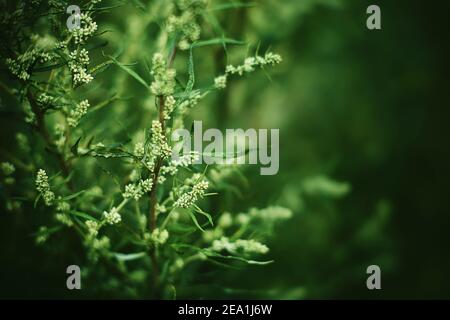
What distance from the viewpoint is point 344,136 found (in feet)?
7.40

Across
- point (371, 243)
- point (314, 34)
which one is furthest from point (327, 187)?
point (314, 34)

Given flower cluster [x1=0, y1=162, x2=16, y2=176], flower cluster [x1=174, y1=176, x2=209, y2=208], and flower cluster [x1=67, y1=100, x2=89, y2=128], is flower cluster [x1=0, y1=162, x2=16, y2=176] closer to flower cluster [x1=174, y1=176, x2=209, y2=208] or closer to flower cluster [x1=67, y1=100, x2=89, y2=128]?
flower cluster [x1=67, y1=100, x2=89, y2=128]

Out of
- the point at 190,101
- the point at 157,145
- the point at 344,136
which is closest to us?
the point at 157,145

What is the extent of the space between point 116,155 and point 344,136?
66.4 inches

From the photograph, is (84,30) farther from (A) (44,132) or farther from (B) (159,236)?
(B) (159,236)

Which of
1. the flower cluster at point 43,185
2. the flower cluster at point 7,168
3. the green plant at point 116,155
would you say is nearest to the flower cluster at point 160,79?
the green plant at point 116,155

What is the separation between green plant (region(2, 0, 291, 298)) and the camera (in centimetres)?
80

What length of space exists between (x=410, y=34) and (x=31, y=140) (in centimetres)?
181

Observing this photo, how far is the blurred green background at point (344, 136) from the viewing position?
161 centimetres

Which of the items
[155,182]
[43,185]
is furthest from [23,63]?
[155,182]

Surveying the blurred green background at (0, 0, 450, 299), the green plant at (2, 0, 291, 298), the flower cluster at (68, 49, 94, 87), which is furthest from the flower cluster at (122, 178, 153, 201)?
the blurred green background at (0, 0, 450, 299)

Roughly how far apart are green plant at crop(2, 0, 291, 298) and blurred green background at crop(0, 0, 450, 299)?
223 millimetres

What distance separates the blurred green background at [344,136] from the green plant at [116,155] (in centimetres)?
22

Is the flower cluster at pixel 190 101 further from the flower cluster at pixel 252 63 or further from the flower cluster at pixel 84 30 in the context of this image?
the flower cluster at pixel 84 30
